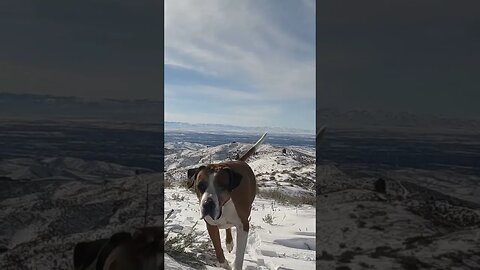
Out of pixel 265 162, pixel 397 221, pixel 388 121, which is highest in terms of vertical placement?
pixel 388 121

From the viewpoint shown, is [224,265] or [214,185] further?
[224,265]

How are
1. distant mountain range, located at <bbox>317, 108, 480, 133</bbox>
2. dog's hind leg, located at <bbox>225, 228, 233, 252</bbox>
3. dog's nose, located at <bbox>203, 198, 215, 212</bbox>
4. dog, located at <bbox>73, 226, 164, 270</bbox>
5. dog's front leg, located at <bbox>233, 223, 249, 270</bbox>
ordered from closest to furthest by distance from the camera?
distant mountain range, located at <bbox>317, 108, 480, 133</bbox>
dog, located at <bbox>73, 226, 164, 270</bbox>
dog's nose, located at <bbox>203, 198, 215, 212</bbox>
dog's front leg, located at <bbox>233, 223, 249, 270</bbox>
dog's hind leg, located at <bbox>225, 228, 233, 252</bbox>

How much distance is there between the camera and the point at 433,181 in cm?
116

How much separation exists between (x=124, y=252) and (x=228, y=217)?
33 centimetres

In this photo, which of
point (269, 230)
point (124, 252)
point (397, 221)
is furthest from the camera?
point (269, 230)

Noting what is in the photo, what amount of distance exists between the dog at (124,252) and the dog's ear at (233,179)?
240mm

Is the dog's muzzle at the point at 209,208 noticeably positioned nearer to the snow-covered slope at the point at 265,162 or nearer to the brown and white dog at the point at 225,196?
the brown and white dog at the point at 225,196

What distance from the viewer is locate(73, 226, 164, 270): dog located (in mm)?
1232

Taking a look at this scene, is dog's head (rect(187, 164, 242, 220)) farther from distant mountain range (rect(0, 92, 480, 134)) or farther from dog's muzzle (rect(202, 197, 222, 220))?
distant mountain range (rect(0, 92, 480, 134))

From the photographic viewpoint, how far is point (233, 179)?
1420 mm

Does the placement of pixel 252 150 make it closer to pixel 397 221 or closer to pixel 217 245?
pixel 217 245

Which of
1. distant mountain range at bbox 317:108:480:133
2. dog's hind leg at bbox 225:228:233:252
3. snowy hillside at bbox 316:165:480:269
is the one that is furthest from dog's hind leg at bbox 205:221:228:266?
distant mountain range at bbox 317:108:480:133

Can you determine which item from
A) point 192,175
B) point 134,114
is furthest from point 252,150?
point 134,114

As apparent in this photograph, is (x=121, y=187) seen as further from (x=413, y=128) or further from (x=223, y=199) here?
(x=413, y=128)
